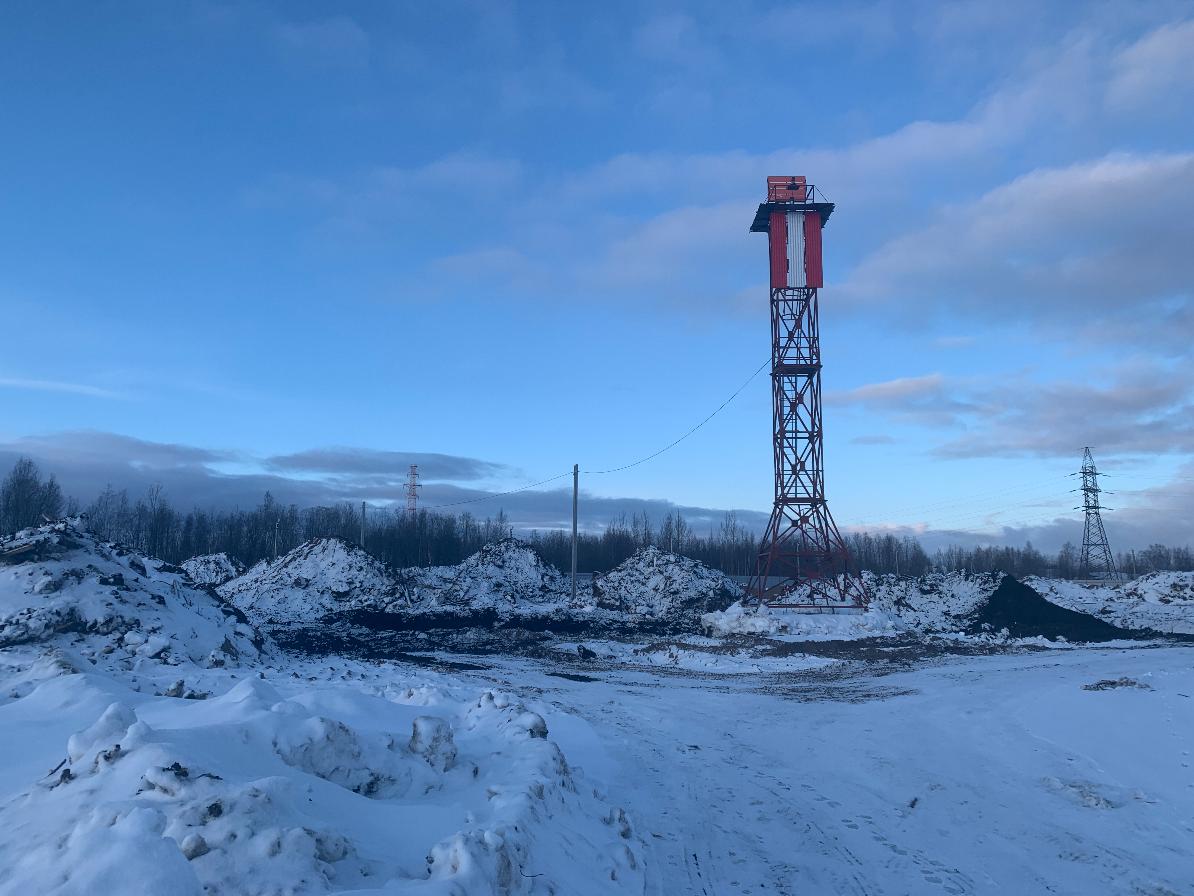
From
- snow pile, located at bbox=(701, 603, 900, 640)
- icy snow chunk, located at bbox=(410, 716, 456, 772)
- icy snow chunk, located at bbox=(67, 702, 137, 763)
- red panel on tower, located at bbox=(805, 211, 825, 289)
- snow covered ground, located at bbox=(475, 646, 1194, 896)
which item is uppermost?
red panel on tower, located at bbox=(805, 211, 825, 289)

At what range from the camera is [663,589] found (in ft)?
138

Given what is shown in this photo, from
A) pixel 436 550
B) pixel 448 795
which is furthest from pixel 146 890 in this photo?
pixel 436 550

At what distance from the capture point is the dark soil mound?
29375 mm

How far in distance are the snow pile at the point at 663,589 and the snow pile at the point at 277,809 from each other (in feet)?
102

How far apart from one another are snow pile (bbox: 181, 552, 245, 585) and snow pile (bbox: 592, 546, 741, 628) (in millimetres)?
24831

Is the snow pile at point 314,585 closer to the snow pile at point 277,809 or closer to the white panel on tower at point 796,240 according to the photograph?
the white panel on tower at point 796,240

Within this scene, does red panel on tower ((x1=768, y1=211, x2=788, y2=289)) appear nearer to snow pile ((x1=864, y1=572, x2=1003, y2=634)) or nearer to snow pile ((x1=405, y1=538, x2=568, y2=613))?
snow pile ((x1=864, y1=572, x2=1003, y2=634))

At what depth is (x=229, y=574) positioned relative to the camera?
166 feet

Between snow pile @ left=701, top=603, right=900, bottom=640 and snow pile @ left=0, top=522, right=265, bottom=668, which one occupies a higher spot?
snow pile @ left=0, top=522, right=265, bottom=668

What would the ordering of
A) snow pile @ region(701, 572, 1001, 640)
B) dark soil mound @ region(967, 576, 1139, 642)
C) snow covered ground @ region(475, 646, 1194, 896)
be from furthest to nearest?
dark soil mound @ region(967, 576, 1139, 642)
snow pile @ region(701, 572, 1001, 640)
snow covered ground @ region(475, 646, 1194, 896)

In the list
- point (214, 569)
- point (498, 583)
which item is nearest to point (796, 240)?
point (498, 583)

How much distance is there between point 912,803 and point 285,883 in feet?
22.0

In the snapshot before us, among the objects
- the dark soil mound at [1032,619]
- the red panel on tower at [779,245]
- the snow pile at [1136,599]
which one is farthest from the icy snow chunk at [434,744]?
the snow pile at [1136,599]

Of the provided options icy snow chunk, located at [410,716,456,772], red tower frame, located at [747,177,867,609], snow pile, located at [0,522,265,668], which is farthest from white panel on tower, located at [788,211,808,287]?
icy snow chunk, located at [410,716,456,772]
